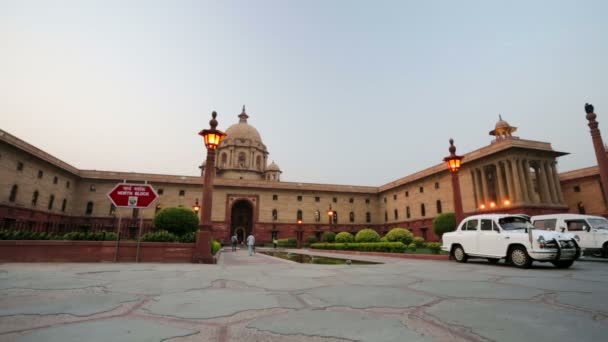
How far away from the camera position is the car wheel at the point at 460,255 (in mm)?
10073

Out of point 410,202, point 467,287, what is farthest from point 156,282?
point 410,202

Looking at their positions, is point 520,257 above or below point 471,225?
below

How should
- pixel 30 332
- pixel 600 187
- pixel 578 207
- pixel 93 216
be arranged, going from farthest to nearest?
pixel 93 216
pixel 578 207
pixel 600 187
pixel 30 332

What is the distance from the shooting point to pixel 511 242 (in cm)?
830

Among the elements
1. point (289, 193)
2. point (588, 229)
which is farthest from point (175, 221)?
point (289, 193)

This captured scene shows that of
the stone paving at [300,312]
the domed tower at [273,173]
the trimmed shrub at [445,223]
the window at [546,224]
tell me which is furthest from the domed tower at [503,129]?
the stone paving at [300,312]

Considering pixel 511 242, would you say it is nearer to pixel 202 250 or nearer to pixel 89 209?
pixel 202 250

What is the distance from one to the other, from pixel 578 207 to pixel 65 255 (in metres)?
42.3

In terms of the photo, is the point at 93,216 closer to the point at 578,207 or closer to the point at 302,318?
the point at 302,318

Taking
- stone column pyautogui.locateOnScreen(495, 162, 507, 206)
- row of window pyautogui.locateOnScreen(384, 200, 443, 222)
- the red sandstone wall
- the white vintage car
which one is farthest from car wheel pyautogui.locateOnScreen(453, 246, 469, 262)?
row of window pyautogui.locateOnScreen(384, 200, 443, 222)

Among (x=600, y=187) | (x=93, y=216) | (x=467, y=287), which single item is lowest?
(x=467, y=287)

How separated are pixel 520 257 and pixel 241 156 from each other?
45.2 meters

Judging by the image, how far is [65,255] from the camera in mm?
9570

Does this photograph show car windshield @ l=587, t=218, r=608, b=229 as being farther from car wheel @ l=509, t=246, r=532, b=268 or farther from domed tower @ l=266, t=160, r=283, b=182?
domed tower @ l=266, t=160, r=283, b=182
